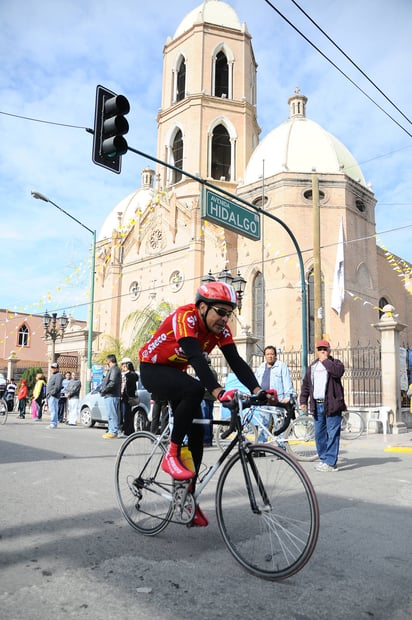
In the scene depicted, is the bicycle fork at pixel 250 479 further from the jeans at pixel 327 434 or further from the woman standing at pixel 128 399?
the woman standing at pixel 128 399

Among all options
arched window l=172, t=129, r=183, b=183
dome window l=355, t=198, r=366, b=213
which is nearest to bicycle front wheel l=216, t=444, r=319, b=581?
dome window l=355, t=198, r=366, b=213

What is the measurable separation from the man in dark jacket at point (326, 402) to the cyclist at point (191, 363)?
4482 mm

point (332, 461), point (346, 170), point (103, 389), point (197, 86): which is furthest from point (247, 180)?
point (332, 461)

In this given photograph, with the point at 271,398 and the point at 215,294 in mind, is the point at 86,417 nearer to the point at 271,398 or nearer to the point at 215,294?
the point at 215,294

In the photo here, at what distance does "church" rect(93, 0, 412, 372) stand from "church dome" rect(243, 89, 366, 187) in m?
0.08

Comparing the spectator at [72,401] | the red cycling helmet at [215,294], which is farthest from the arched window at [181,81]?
the red cycling helmet at [215,294]

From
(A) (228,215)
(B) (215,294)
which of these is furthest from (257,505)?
(A) (228,215)

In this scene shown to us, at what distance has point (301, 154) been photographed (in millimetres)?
30578

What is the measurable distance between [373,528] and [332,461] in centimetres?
364

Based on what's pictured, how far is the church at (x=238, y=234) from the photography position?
28.0 meters

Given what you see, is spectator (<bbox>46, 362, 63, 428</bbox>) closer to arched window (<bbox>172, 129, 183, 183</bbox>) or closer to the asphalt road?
the asphalt road

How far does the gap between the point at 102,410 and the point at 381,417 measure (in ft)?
26.7

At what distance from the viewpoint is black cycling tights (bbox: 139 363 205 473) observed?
3693mm

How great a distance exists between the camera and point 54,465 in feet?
24.4
